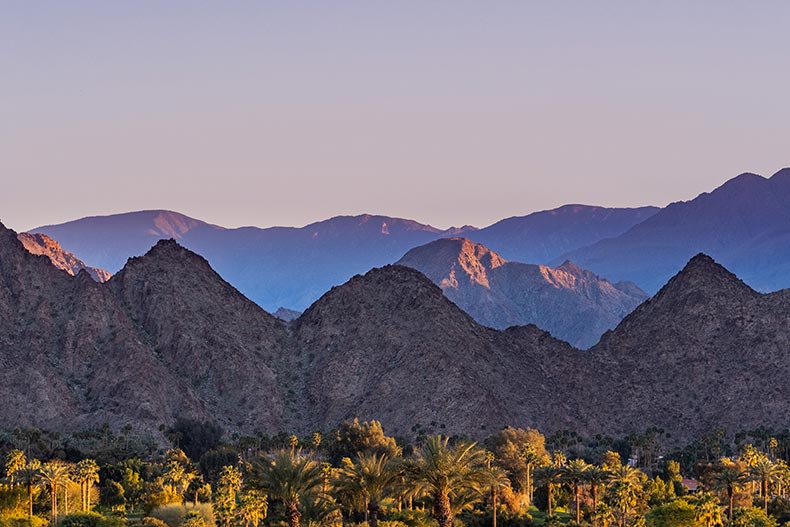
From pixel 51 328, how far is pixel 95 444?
1971 inches

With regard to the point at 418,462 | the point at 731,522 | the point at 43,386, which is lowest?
the point at 731,522

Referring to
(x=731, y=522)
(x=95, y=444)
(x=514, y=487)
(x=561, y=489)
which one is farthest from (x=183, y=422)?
(x=731, y=522)

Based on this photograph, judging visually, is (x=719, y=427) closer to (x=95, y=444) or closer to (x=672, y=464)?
(x=672, y=464)

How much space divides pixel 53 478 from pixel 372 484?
27489 mm

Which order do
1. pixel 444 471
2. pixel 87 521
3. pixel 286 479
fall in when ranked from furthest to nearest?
pixel 87 521, pixel 286 479, pixel 444 471

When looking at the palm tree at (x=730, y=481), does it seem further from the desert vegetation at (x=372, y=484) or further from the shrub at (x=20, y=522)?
the shrub at (x=20, y=522)

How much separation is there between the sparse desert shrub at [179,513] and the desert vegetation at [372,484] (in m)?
0.16

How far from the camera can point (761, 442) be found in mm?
170750

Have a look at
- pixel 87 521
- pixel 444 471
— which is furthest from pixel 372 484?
pixel 87 521

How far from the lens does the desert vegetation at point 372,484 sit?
243 feet

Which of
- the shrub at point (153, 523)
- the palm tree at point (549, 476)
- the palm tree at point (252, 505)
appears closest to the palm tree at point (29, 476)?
the shrub at point (153, 523)

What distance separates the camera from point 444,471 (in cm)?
6944

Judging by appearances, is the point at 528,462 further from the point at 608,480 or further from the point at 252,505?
the point at 252,505

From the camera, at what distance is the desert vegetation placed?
73.9 metres
